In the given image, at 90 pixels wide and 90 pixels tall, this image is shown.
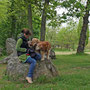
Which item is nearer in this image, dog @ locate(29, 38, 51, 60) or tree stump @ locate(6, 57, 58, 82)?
dog @ locate(29, 38, 51, 60)

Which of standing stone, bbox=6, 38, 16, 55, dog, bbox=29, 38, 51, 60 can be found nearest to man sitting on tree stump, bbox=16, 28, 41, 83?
dog, bbox=29, 38, 51, 60

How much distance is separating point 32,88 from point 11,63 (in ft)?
7.39

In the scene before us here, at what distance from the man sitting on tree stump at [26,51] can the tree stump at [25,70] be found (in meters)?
0.29

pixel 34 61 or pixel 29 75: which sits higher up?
pixel 34 61

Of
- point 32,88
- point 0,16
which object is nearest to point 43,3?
point 32,88

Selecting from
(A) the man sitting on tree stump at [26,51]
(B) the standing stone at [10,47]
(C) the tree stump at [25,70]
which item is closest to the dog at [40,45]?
(A) the man sitting on tree stump at [26,51]

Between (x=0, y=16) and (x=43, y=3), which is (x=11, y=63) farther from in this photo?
(x=0, y=16)

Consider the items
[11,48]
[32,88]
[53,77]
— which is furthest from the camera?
[11,48]

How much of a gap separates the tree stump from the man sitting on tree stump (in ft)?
0.94

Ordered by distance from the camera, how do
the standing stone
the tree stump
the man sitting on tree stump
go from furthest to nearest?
the standing stone, the tree stump, the man sitting on tree stump

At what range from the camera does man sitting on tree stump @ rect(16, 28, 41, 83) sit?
636cm

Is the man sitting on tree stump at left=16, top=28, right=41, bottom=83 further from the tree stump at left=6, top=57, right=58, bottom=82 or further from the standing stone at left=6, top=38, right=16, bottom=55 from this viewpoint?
the standing stone at left=6, top=38, right=16, bottom=55

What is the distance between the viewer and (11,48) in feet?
72.8

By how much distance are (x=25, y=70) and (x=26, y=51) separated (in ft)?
2.82
